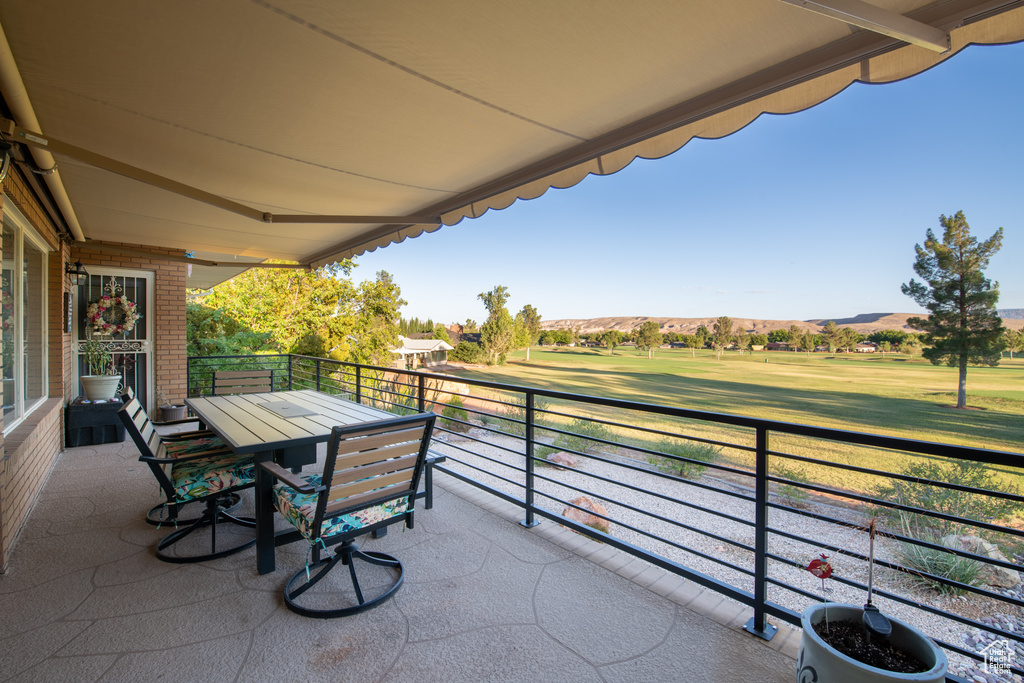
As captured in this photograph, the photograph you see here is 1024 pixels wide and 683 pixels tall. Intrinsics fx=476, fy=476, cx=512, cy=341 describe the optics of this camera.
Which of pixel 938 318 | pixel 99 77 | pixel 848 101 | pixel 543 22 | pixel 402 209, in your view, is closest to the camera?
pixel 543 22

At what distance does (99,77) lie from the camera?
6.63ft

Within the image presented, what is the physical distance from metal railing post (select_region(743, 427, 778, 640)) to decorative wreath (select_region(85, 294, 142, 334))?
23.9ft

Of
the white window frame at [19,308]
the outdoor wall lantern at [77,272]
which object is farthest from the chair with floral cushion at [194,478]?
the outdoor wall lantern at [77,272]

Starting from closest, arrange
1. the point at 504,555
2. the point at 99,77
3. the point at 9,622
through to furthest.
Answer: the point at 99,77 < the point at 9,622 < the point at 504,555

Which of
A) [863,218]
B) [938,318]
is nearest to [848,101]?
[863,218]

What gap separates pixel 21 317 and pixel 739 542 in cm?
562

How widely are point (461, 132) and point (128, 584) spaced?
2.93m

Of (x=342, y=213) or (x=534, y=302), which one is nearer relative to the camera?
(x=342, y=213)

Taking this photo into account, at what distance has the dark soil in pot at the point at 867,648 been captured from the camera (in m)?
1.38

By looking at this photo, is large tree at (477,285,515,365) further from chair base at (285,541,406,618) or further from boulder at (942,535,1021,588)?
chair base at (285,541,406,618)

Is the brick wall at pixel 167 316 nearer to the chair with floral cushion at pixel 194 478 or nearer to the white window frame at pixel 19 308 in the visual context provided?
the white window frame at pixel 19 308

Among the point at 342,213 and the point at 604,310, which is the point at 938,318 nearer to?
the point at 604,310

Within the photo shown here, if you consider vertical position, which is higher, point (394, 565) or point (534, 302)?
point (534, 302)

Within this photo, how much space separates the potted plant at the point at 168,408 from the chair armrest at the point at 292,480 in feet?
16.0
